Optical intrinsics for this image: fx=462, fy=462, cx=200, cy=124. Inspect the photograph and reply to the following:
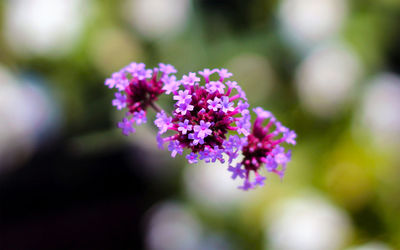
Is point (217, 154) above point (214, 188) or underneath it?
underneath

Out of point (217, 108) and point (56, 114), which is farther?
point (56, 114)

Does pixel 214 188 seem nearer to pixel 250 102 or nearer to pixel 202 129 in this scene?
pixel 250 102

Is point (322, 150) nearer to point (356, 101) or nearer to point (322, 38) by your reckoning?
point (356, 101)

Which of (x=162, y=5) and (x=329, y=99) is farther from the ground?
(x=162, y=5)

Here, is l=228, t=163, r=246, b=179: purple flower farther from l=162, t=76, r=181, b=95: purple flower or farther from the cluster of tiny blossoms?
l=162, t=76, r=181, b=95: purple flower

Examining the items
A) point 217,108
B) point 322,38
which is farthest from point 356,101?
point 217,108

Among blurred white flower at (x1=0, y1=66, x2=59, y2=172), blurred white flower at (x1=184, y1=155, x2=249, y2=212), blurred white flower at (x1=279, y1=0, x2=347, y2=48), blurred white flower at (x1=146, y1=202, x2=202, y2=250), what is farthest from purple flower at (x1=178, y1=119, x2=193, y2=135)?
blurred white flower at (x1=0, y1=66, x2=59, y2=172)

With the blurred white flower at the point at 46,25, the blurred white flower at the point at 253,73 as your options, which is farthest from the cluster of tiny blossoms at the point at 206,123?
the blurred white flower at the point at 46,25

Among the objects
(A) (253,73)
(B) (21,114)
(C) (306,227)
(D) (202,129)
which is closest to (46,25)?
(B) (21,114)
